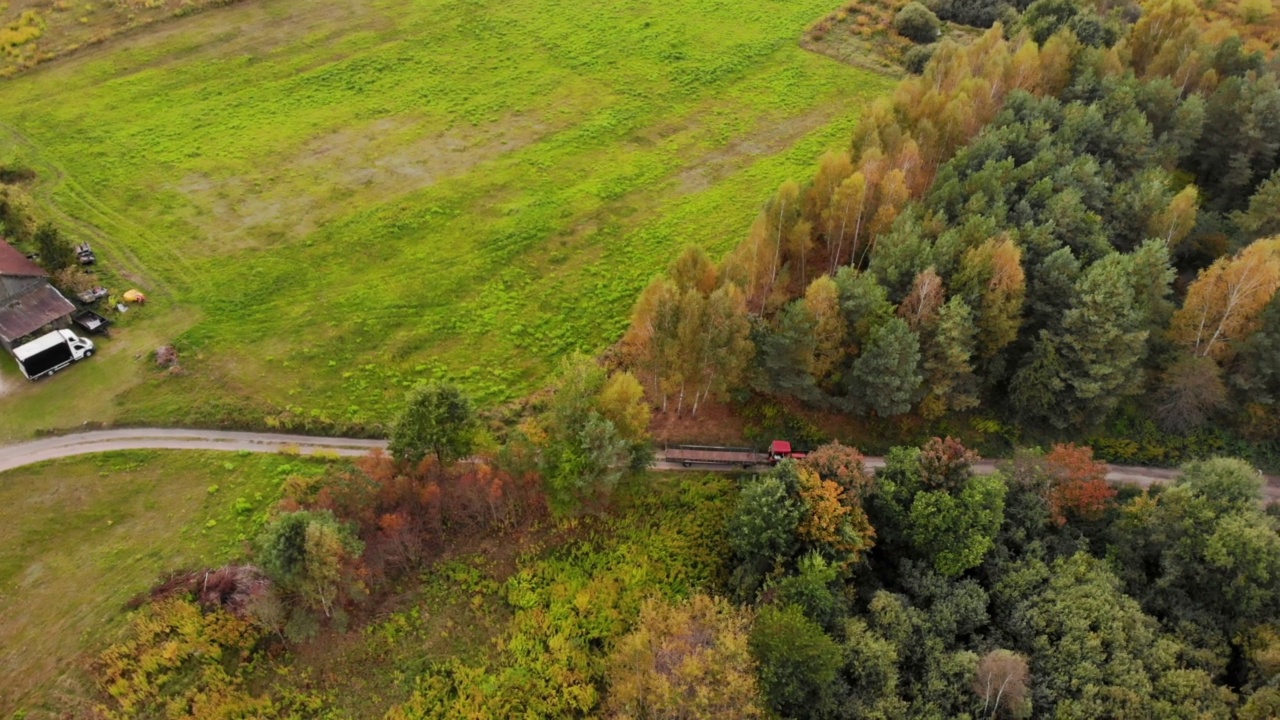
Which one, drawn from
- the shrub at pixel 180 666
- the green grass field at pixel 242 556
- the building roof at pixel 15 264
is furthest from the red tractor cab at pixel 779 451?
the building roof at pixel 15 264

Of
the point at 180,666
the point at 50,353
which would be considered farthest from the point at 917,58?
the point at 180,666

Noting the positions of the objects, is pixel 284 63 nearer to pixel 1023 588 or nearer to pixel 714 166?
pixel 714 166

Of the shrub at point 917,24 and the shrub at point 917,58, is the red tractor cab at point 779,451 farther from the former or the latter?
the shrub at point 917,24

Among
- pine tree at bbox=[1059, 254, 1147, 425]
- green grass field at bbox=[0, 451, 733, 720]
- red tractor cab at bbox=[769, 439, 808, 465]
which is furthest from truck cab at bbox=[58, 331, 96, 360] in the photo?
pine tree at bbox=[1059, 254, 1147, 425]

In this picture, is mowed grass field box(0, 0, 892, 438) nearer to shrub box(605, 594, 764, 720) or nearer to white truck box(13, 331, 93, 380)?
white truck box(13, 331, 93, 380)

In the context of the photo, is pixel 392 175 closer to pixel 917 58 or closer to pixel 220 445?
pixel 220 445

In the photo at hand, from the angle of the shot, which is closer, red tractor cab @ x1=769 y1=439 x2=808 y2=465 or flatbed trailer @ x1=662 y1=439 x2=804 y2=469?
red tractor cab @ x1=769 y1=439 x2=808 y2=465
